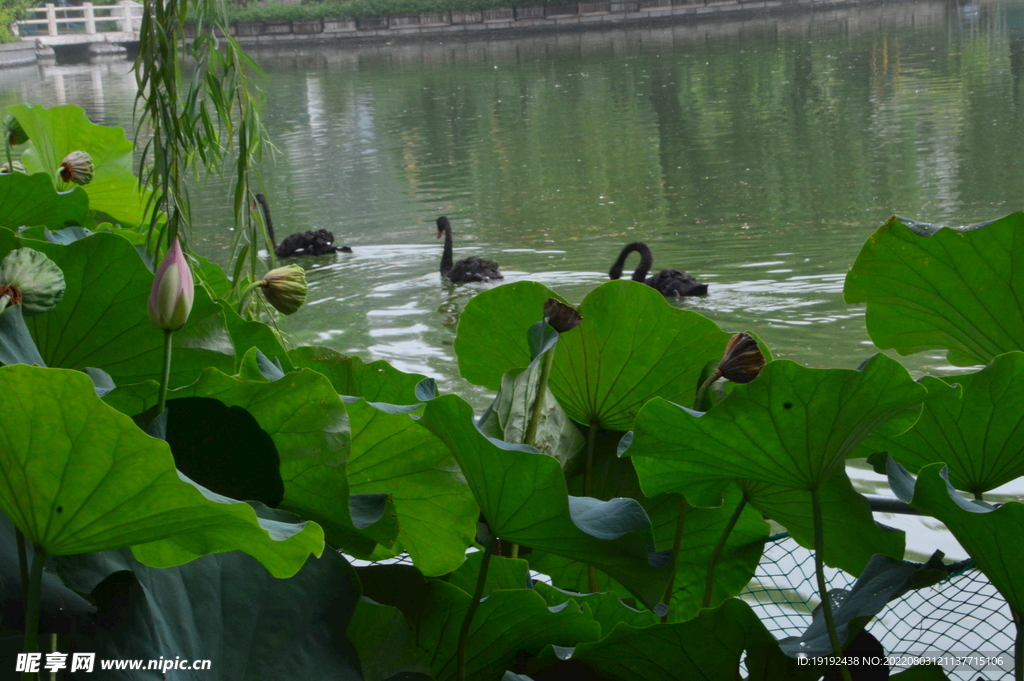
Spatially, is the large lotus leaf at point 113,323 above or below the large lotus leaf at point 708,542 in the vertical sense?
above

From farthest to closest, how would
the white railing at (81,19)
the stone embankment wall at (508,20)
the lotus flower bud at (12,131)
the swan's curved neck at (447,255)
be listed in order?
the white railing at (81,19), the stone embankment wall at (508,20), the swan's curved neck at (447,255), the lotus flower bud at (12,131)

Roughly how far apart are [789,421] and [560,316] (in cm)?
17

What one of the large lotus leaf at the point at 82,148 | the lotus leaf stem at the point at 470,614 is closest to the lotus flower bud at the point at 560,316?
the lotus leaf stem at the point at 470,614

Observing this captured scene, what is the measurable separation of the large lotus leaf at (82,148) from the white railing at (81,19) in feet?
115

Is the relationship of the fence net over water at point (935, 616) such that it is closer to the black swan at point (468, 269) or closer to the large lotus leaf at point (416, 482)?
the large lotus leaf at point (416, 482)

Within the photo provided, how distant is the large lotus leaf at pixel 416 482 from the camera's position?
0.68 m

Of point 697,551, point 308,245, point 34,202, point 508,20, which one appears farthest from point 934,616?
point 508,20

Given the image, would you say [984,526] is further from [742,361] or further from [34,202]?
[34,202]

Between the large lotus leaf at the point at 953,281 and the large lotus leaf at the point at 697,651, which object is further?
the large lotus leaf at the point at 953,281

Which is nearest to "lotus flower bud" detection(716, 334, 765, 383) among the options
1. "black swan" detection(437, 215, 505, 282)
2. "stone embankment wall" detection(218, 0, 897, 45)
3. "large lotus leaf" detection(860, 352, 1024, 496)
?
"large lotus leaf" detection(860, 352, 1024, 496)

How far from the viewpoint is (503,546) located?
2.84ft

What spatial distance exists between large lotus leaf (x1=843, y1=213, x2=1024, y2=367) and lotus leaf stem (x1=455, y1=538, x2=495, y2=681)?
1.39ft

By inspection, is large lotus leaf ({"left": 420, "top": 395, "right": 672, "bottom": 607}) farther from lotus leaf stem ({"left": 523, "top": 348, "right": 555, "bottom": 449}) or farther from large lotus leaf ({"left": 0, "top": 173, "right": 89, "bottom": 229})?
large lotus leaf ({"left": 0, "top": 173, "right": 89, "bottom": 229})

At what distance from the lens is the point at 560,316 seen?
2.25ft
